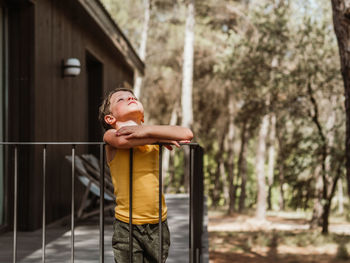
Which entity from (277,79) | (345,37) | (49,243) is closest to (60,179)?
(49,243)

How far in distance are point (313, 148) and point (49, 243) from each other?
985cm

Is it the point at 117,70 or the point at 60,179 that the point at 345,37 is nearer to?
the point at 60,179

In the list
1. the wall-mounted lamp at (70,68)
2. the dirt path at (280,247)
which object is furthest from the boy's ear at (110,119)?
the dirt path at (280,247)

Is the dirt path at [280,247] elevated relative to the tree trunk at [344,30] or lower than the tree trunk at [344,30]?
lower

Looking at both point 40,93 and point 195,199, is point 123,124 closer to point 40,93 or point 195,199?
point 195,199

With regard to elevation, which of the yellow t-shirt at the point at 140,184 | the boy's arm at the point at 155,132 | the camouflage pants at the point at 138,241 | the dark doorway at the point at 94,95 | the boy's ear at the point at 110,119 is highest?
the dark doorway at the point at 94,95

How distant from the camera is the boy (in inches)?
96.0

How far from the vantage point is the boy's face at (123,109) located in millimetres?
2494

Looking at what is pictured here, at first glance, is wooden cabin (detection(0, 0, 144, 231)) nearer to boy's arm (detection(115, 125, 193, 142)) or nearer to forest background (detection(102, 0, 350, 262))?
boy's arm (detection(115, 125, 193, 142))

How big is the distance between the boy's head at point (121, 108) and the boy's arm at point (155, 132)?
0.16m

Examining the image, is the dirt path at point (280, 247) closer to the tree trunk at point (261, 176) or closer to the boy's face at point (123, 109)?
the tree trunk at point (261, 176)

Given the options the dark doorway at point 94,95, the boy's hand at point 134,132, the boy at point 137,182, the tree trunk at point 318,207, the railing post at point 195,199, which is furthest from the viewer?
the tree trunk at point 318,207

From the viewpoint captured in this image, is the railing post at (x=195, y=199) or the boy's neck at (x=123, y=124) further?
the railing post at (x=195, y=199)

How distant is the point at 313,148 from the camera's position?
13172mm
